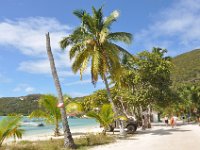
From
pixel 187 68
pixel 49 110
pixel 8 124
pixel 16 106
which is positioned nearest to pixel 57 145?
pixel 8 124

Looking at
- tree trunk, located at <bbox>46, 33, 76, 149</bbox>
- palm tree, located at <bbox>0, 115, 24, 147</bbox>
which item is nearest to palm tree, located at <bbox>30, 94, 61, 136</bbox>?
tree trunk, located at <bbox>46, 33, 76, 149</bbox>

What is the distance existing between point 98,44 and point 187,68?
125m

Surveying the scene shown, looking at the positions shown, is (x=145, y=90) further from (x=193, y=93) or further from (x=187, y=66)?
(x=187, y=66)

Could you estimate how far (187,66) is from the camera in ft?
492

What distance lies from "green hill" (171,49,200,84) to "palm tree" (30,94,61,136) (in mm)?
91826

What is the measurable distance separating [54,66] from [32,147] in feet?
15.2

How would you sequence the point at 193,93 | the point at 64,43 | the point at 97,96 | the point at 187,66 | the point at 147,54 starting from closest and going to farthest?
the point at 64,43, the point at 147,54, the point at 97,96, the point at 193,93, the point at 187,66

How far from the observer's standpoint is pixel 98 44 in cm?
2667

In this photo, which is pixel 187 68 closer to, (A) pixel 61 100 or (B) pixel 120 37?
(B) pixel 120 37

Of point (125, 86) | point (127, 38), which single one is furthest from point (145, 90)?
point (127, 38)

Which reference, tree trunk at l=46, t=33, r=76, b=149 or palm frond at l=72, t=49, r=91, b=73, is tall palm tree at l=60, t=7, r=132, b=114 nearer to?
palm frond at l=72, t=49, r=91, b=73

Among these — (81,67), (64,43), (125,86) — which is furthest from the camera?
(125,86)

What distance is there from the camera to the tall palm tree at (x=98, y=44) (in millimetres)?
26270

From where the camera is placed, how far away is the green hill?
130875 millimetres
